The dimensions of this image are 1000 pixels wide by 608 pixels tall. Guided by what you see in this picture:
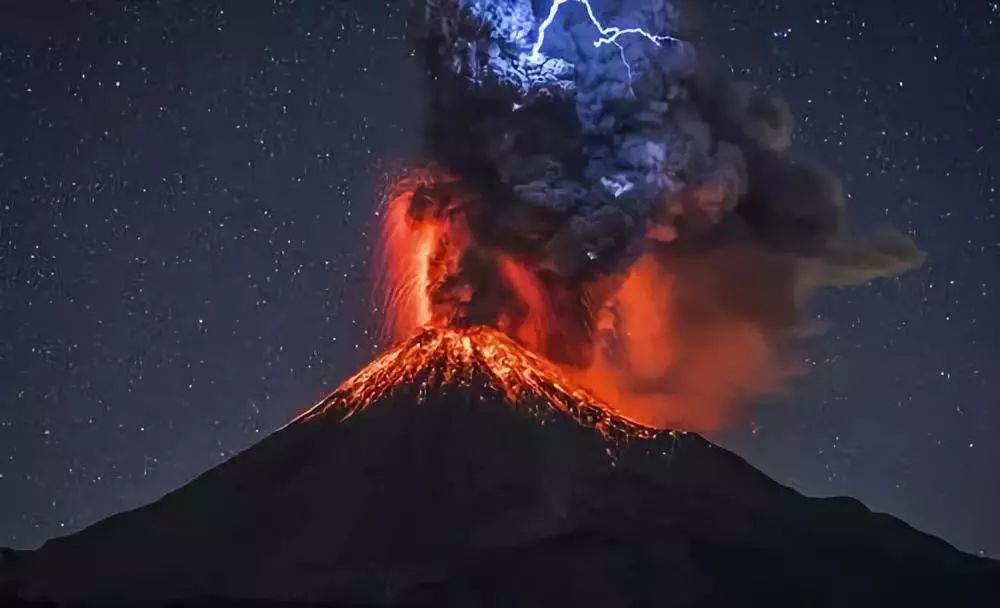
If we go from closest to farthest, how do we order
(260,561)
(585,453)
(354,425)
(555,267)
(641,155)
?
1. (641,155)
2. (555,267)
3. (260,561)
4. (585,453)
5. (354,425)

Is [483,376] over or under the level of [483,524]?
over

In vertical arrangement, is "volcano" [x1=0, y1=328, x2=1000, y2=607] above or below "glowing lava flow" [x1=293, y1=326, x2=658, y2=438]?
below

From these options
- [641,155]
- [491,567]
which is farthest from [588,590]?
[641,155]

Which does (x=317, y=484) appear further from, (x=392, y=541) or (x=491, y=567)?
(x=491, y=567)

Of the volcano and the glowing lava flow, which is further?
the glowing lava flow

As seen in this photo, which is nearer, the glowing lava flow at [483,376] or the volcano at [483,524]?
the volcano at [483,524]
